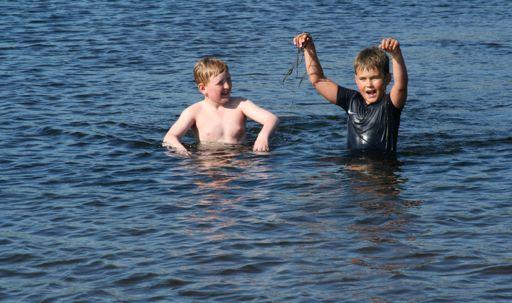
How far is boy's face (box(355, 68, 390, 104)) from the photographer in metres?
9.28

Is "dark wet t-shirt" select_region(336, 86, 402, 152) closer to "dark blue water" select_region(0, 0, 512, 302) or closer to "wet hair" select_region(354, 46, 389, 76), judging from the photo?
"dark blue water" select_region(0, 0, 512, 302)

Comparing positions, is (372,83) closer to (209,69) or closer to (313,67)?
(313,67)

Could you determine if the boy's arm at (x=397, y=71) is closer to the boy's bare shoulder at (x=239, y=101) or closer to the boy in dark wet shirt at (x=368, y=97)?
the boy in dark wet shirt at (x=368, y=97)

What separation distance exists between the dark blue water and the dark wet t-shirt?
0.19 m

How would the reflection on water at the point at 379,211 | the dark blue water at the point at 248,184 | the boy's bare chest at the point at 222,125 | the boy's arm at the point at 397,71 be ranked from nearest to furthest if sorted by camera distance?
the dark blue water at the point at 248,184 < the reflection on water at the point at 379,211 < the boy's arm at the point at 397,71 < the boy's bare chest at the point at 222,125

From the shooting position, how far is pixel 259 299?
6.29 meters

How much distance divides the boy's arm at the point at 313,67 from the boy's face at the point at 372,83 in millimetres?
292

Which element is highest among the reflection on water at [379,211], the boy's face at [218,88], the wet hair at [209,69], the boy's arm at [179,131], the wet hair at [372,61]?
the wet hair at [372,61]

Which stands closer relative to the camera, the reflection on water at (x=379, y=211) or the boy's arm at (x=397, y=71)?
the reflection on water at (x=379, y=211)

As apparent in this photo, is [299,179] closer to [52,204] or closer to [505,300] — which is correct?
[52,204]

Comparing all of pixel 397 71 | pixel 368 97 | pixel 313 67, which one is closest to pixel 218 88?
pixel 313 67

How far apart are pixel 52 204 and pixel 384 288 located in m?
3.11

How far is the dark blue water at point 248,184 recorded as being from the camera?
21.8ft

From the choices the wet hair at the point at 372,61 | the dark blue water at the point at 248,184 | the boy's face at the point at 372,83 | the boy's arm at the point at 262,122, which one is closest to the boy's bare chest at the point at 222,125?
the boy's arm at the point at 262,122
